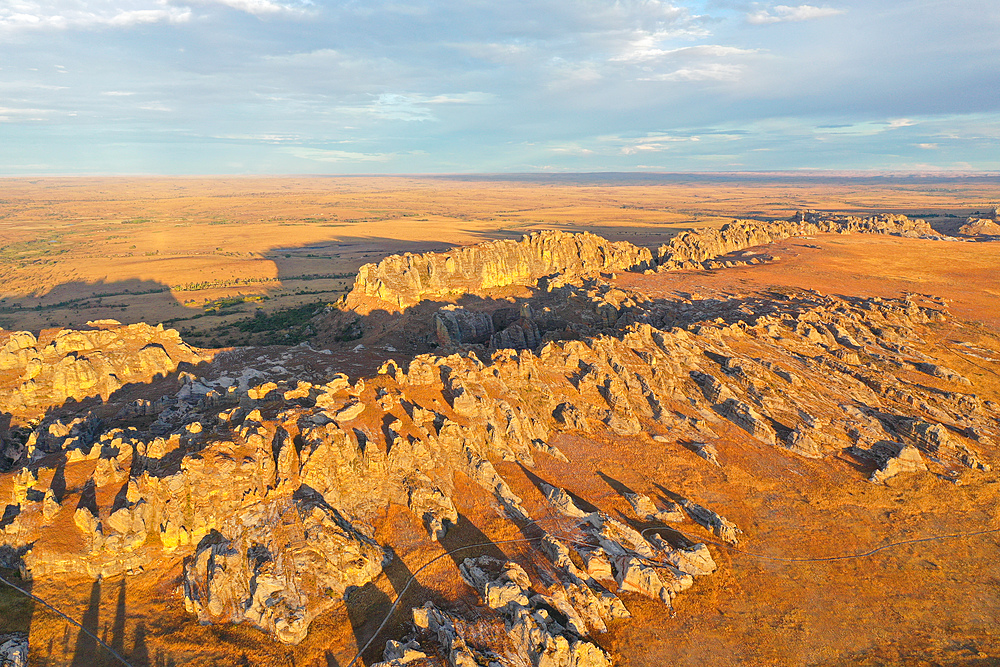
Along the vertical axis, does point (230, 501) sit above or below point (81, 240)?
below

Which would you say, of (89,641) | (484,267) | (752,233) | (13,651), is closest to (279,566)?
(89,641)

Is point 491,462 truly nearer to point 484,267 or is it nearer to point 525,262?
point 484,267

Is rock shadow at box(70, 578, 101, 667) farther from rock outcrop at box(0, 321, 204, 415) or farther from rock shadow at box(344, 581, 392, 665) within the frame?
rock outcrop at box(0, 321, 204, 415)

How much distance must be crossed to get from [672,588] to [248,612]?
20627 millimetres

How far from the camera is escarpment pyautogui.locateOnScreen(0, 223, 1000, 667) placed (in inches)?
990

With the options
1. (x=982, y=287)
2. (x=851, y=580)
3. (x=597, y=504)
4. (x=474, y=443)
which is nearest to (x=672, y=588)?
(x=597, y=504)

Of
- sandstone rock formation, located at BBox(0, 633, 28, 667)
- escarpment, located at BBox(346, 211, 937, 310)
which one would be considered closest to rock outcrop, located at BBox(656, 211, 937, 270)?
escarpment, located at BBox(346, 211, 937, 310)

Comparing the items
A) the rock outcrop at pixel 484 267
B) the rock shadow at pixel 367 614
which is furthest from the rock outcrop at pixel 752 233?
the rock shadow at pixel 367 614

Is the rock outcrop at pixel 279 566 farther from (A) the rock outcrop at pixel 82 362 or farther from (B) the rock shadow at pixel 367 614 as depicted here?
(A) the rock outcrop at pixel 82 362

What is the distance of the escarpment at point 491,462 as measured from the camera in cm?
2514

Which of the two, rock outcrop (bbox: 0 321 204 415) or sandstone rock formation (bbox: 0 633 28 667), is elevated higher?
rock outcrop (bbox: 0 321 204 415)

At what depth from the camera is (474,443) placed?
119 feet

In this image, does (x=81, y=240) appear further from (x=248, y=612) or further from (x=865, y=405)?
(x=865, y=405)

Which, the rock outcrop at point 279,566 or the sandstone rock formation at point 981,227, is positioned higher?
the sandstone rock formation at point 981,227
